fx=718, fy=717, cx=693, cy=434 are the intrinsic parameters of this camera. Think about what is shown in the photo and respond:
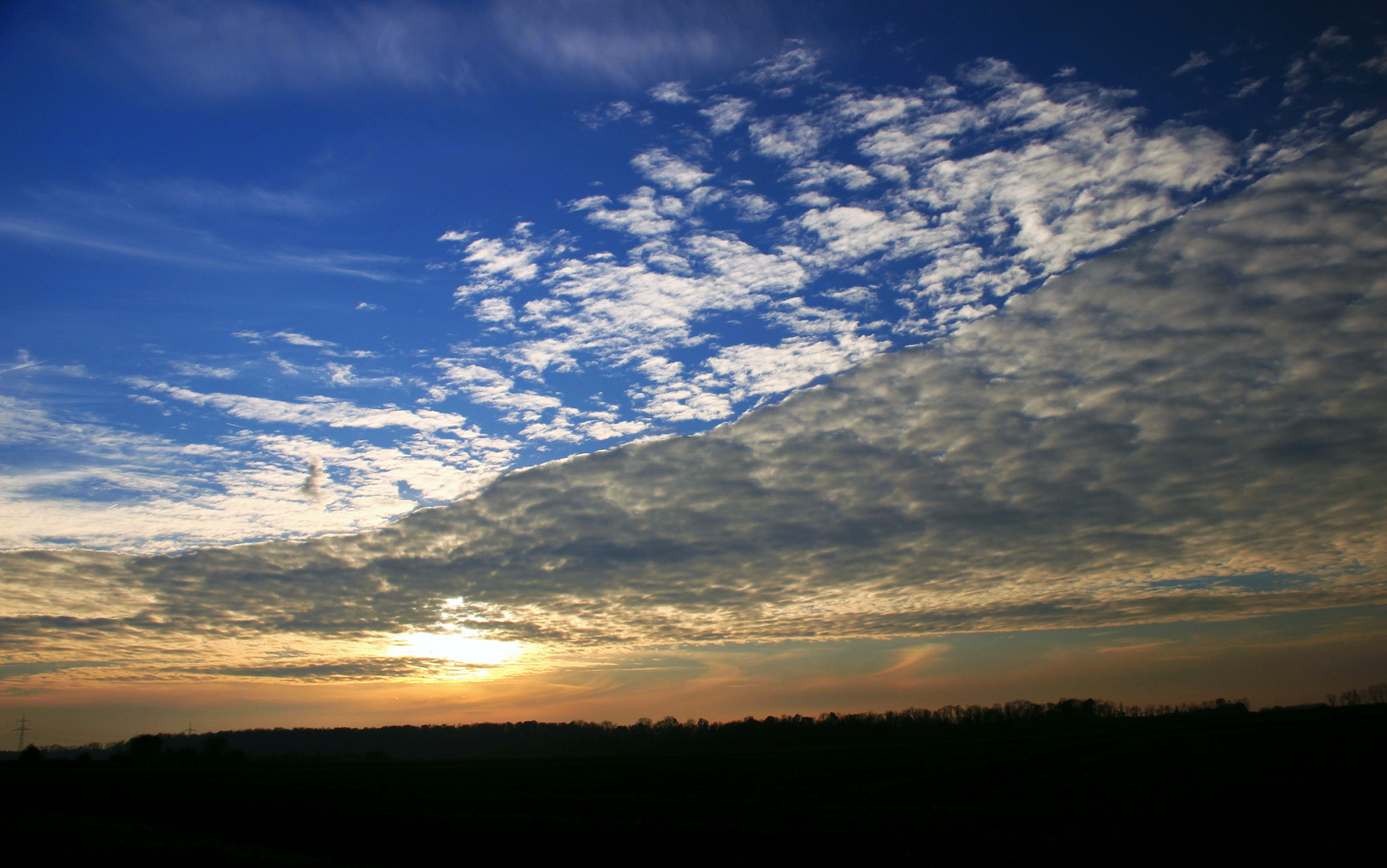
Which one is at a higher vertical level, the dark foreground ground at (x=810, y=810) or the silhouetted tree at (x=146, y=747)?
the dark foreground ground at (x=810, y=810)

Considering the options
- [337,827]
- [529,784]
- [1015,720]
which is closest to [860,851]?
[337,827]

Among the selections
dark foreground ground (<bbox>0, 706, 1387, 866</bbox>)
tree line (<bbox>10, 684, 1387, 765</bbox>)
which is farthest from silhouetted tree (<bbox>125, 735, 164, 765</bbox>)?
dark foreground ground (<bbox>0, 706, 1387, 866</bbox>)

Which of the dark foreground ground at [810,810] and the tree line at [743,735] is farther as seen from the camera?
the tree line at [743,735]

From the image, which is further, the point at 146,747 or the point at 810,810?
the point at 146,747

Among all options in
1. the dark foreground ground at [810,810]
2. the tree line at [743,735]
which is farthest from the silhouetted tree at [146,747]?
the dark foreground ground at [810,810]

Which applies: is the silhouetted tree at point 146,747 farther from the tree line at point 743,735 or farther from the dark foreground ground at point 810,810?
the dark foreground ground at point 810,810

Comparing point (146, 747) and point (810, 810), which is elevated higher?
point (810, 810)

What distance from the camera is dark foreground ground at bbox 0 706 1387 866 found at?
26.9 metres

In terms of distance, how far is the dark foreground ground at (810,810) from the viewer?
1058 inches

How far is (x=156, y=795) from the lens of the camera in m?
59.9

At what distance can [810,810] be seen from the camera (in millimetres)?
39594

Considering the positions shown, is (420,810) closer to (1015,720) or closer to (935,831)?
(935,831)

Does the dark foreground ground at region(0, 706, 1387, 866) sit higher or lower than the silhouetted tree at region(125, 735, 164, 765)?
higher

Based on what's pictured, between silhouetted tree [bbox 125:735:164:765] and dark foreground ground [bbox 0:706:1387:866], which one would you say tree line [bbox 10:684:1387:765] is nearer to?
silhouetted tree [bbox 125:735:164:765]
